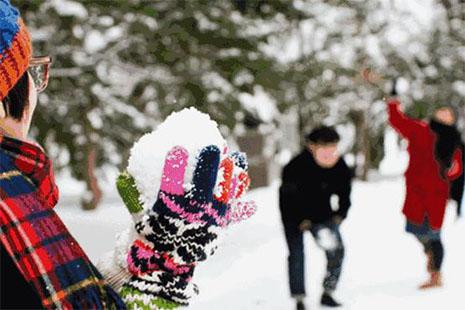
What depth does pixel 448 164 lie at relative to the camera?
7254 millimetres

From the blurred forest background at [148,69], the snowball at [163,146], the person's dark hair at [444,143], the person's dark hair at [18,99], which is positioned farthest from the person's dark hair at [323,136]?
the person's dark hair at [18,99]

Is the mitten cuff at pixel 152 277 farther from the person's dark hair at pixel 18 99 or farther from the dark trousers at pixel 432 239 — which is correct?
the dark trousers at pixel 432 239

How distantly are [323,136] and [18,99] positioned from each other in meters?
5.33

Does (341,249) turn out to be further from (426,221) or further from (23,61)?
(23,61)

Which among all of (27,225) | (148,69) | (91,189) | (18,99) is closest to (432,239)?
(148,69)

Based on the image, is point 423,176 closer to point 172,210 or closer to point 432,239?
point 432,239

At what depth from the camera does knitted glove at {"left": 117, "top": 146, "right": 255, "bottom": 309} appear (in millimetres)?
1362

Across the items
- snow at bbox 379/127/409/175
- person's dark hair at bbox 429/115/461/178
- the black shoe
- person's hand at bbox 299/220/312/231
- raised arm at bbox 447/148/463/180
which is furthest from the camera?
snow at bbox 379/127/409/175

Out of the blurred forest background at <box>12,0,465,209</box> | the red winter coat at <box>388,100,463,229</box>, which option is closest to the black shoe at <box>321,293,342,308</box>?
the red winter coat at <box>388,100,463,229</box>

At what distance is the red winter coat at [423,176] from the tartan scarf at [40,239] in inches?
250

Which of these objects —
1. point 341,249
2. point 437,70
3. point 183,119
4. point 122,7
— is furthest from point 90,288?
point 437,70

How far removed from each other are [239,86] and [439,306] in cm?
362

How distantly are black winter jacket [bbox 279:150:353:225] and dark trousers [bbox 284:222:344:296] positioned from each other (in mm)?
93

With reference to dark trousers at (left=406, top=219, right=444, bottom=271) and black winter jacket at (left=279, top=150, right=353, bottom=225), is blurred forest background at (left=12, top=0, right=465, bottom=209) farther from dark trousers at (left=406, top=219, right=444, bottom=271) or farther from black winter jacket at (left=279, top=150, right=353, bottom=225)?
dark trousers at (left=406, top=219, right=444, bottom=271)
